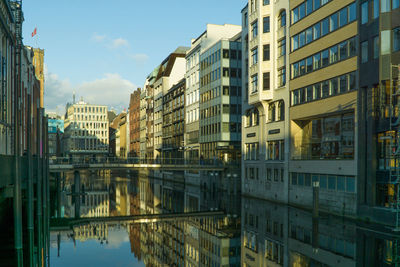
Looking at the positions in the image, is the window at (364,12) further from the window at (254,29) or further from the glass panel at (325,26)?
the window at (254,29)

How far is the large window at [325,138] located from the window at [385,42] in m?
7.00

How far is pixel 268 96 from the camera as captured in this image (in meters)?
52.4

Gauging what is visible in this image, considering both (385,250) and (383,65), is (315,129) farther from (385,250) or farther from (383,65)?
(385,250)

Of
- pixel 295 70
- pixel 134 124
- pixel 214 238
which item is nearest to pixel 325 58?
pixel 295 70

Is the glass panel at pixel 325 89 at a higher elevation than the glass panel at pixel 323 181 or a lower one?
higher

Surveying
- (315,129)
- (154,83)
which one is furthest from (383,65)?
(154,83)

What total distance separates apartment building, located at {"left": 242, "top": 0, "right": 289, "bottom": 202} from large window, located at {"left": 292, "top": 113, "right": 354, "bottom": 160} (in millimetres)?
1894

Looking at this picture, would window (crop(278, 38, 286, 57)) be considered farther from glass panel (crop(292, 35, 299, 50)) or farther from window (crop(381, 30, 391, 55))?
window (crop(381, 30, 391, 55))

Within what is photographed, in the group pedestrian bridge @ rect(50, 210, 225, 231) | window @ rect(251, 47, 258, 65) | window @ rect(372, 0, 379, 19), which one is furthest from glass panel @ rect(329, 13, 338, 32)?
pedestrian bridge @ rect(50, 210, 225, 231)

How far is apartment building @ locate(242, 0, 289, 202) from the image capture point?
50.0 meters

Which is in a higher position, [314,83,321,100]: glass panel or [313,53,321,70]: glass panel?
[313,53,321,70]: glass panel

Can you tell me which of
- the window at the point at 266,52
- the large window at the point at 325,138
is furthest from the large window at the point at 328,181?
the window at the point at 266,52

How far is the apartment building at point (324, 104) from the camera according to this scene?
3734cm

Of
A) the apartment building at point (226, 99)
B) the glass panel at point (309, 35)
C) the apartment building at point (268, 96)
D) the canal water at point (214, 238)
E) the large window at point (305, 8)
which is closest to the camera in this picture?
the canal water at point (214, 238)
